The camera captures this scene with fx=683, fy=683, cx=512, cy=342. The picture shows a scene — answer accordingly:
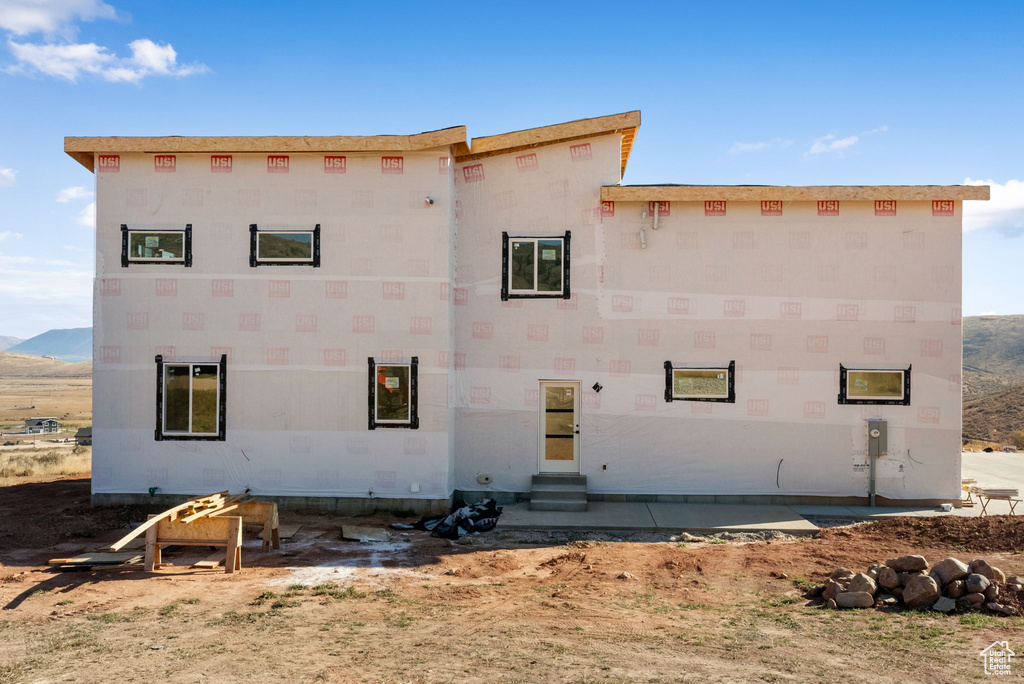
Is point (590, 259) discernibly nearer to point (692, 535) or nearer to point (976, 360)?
point (692, 535)

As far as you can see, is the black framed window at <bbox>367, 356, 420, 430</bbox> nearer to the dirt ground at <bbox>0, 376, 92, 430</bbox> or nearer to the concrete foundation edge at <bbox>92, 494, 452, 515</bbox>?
the concrete foundation edge at <bbox>92, 494, 452, 515</bbox>

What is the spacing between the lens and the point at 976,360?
73562 millimetres

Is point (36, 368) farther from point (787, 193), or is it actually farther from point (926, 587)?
point (926, 587)

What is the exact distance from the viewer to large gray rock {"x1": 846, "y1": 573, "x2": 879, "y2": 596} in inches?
308

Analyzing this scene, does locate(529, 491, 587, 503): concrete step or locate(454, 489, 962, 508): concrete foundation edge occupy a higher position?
locate(529, 491, 587, 503): concrete step

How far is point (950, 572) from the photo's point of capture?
773 cm

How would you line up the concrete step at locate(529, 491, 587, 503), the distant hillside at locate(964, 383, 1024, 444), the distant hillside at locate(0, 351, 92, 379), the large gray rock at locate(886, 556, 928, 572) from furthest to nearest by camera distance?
the distant hillside at locate(0, 351, 92, 379)
the distant hillside at locate(964, 383, 1024, 444)
the concrete step at locate(529, 491, 587, 503)
the large gray rock at locate(886, 556, 928, 572)

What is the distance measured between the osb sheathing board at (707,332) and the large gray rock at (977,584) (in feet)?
19.4

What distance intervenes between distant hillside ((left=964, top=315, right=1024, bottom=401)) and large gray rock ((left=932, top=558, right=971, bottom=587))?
48300mm

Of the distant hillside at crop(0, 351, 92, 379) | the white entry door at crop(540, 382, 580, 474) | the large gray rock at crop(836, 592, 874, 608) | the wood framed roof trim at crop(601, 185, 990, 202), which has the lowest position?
the distant hillside at crop(0, 351, 92, 379)

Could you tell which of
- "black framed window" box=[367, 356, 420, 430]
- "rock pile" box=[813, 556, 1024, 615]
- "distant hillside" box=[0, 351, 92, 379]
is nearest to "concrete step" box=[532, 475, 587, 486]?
"black framed window" box=[367, 356, 420, 430]

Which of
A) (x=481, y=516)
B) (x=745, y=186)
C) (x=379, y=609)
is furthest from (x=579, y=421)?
(x=379, y=609)

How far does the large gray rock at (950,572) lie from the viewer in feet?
25.2

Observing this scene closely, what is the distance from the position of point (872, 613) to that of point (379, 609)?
5.47 m
